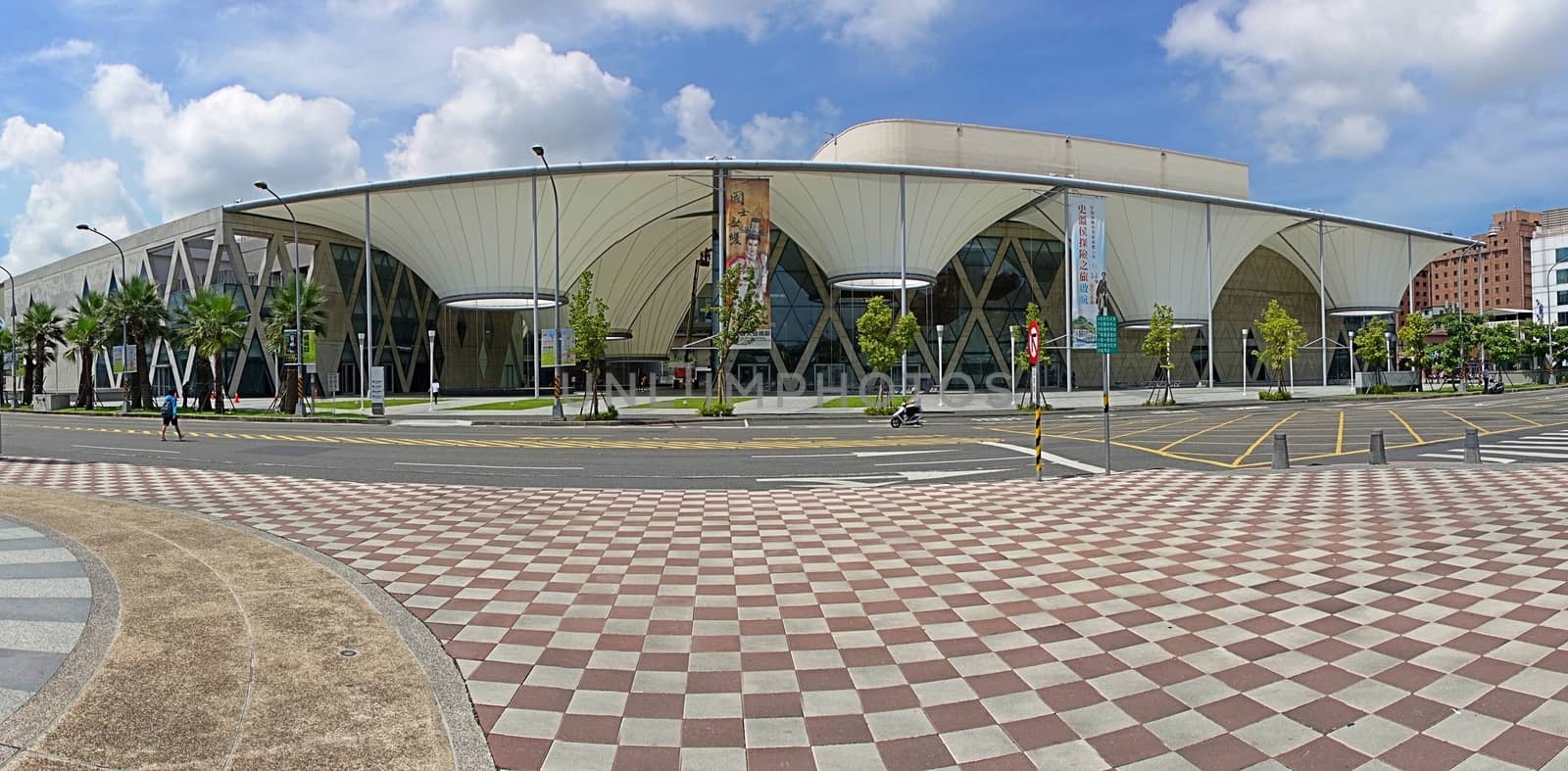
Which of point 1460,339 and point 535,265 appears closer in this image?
point 535,265

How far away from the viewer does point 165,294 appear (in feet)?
194

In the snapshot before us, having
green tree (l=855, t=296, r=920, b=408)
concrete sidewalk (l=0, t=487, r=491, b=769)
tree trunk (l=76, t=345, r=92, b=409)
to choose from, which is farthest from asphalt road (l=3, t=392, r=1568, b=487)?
tree trunk (l=76, t=345, r=92, b=409)

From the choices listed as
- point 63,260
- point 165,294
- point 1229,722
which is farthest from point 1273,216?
point 63,260

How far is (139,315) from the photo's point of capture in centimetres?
4359

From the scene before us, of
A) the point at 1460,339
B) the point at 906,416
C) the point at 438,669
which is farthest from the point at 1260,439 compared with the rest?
the point at 1460,339

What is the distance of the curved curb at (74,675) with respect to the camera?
343 centimetres

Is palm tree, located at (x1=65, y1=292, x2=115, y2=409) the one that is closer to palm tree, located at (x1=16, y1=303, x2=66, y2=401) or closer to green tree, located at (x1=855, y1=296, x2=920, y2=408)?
palm tree, located at (x1=16, y1=303, x2=66, y2=401)

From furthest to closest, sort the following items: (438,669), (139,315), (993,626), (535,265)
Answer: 1. (535,265)
2. (139,315)
3. (993,626)
4. (438,669)

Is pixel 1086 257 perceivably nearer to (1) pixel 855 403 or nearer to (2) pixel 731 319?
(1) pixel 855 403

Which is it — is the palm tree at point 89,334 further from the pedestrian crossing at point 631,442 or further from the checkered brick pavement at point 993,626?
the checkered brick pavement at point 993,626

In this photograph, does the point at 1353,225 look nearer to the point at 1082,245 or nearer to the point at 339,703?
the point at 1082,245

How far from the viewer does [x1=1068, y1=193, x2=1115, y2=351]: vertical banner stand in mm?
51469

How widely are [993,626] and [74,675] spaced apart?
5.45 metres

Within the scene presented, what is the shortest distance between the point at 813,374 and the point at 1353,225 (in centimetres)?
4926
